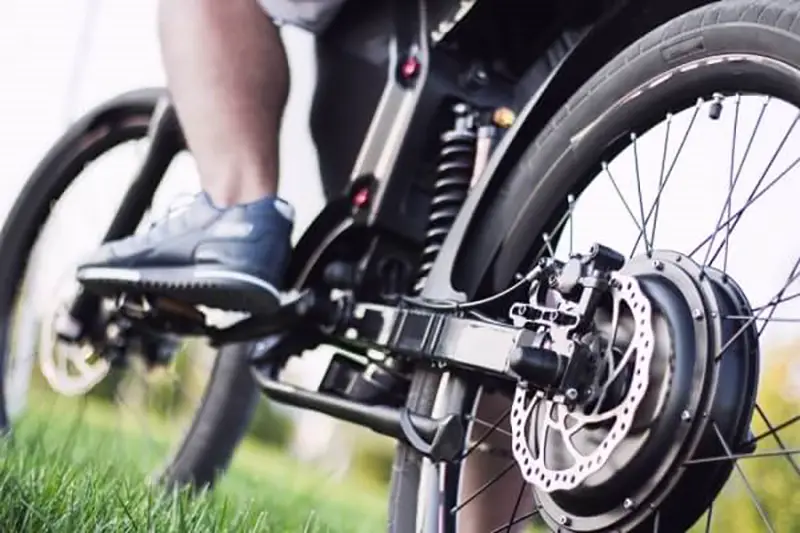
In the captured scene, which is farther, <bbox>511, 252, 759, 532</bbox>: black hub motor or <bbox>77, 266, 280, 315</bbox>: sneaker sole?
<bbox>77, 266, 280, 315</bbox>: sneaker sole

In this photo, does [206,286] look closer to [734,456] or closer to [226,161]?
[226,161]

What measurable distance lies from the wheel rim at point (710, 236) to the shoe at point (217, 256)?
274mm

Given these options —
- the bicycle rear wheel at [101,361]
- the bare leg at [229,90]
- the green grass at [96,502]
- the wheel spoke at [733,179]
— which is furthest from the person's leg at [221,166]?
the wheel spoke at [733,179]

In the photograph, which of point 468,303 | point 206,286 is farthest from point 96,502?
point 468,303

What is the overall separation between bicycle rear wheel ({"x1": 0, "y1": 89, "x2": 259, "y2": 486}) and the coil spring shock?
0.58 meters

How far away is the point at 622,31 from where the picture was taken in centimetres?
102

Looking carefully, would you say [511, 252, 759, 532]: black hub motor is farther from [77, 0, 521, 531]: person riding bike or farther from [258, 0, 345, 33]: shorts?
[258, 0, 345, 33]: shorts

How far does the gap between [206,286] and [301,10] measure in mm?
351

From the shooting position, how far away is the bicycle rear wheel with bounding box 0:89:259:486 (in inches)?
66.7

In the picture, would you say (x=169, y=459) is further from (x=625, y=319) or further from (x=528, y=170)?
(x=625, y=319)

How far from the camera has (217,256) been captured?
1167 millimetres

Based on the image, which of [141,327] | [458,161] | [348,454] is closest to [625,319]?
[458,161]

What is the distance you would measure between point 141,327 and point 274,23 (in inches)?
20.5

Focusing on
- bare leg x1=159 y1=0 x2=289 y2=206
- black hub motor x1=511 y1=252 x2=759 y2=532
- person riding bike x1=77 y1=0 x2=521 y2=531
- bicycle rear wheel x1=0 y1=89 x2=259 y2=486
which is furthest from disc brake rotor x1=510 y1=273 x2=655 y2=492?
bicycle rear wheel x1=0 y1=89 x2=259 y2=486
